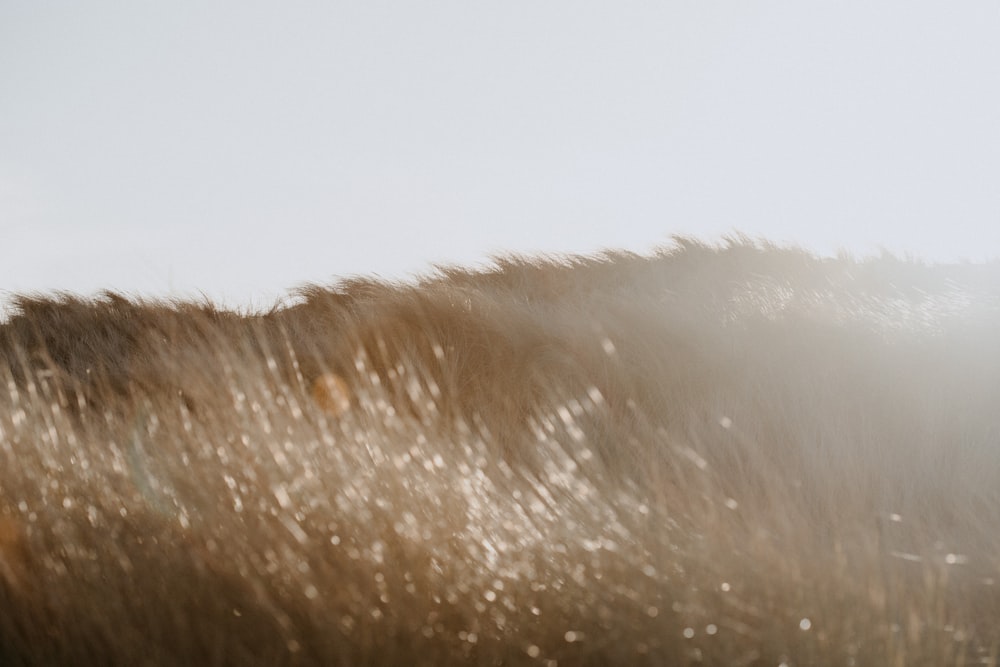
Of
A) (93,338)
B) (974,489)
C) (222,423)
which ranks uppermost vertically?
(93,338)

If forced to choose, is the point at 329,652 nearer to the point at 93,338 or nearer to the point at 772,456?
the point at 772,456

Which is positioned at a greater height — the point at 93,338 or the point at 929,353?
the point at 93,338

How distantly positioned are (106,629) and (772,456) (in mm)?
2484

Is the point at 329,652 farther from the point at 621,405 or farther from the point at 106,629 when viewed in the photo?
the point at 621,405

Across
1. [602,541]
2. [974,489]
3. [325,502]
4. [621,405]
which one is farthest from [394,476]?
[974,489]

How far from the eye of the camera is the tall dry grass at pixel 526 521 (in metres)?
1.58

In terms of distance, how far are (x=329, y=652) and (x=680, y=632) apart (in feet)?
2.40

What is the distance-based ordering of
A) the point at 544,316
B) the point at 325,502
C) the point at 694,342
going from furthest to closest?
the point at 544,316, the point at 694,342, the point at 325,502

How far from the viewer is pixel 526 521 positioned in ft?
6.17

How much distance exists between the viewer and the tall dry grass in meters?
1.58

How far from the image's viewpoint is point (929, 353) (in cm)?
416

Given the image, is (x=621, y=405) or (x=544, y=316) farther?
(x=544, y=316)

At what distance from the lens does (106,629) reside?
1557mm

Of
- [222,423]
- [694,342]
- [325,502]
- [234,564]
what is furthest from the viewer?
[694,342]
